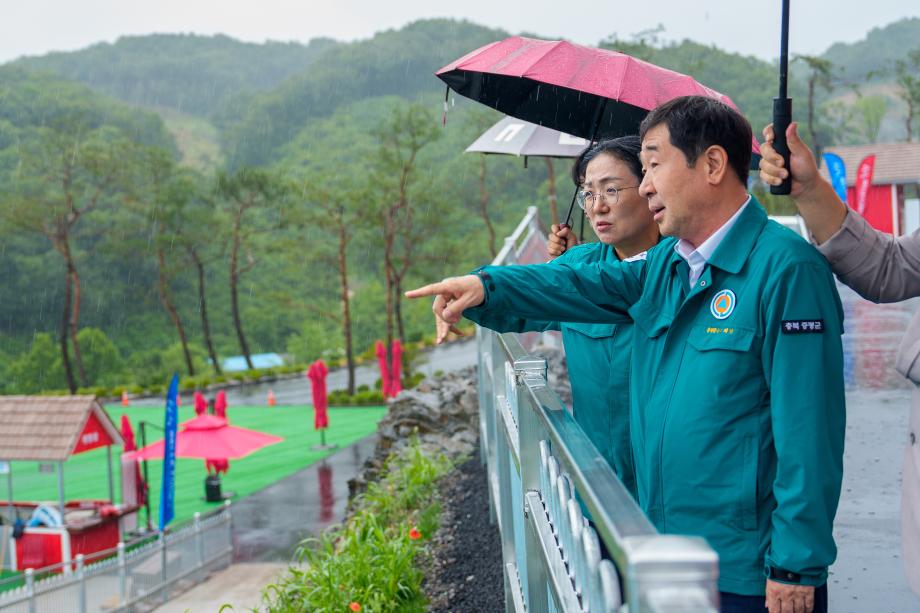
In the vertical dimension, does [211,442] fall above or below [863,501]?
below

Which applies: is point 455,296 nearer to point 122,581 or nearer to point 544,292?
point 544,292

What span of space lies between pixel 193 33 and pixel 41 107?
290 feet

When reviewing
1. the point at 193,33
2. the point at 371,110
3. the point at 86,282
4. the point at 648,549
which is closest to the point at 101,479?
the point at 648,549

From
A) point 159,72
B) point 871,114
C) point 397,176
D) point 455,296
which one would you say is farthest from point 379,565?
point 159,72

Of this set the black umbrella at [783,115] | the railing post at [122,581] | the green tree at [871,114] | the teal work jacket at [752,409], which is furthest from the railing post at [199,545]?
the green tree at [871,114]

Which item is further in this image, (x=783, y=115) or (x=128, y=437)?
(x=128, y=437)

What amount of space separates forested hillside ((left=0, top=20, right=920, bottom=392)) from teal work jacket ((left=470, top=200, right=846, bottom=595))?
3142 centimetres

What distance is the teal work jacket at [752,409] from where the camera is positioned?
1758mm

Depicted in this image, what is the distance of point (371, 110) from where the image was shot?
9225cm

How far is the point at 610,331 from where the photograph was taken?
2.47m

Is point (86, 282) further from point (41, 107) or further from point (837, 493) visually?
point (837, 493)

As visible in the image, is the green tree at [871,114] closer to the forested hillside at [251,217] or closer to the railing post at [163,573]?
the forested hillside at [251,217]

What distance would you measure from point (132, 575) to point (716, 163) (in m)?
11.2

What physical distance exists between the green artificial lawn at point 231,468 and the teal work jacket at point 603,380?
16026 millimetres
